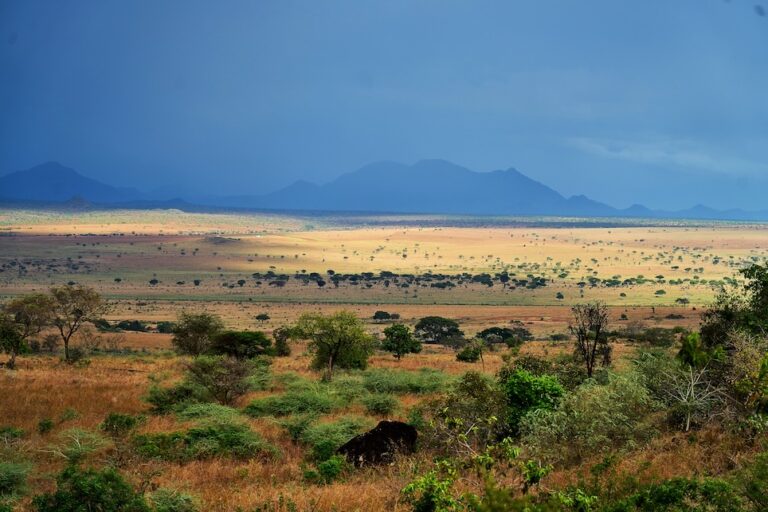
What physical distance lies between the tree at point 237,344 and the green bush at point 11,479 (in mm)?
24803

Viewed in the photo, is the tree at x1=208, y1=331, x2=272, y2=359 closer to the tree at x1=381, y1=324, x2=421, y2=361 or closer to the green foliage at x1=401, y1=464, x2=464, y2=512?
the tree at x1=381, y1=324, x2=421, y2=361

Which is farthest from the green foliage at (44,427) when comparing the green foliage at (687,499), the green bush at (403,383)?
the green foliage at (687,499)

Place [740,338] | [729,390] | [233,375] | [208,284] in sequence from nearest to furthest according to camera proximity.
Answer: [729,390], [740,338], [233,375], [208,284]

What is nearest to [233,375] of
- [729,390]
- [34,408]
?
[34,408]

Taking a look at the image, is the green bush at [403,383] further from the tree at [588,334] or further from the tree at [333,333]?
the tree at [588,334]

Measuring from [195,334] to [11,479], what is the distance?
87.6ft

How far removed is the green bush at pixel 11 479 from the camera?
12.7 metres

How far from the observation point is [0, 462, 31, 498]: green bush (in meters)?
12.7

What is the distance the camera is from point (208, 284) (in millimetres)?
101938

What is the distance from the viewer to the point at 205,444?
16219mm

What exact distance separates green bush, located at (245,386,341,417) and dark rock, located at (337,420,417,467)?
5150mm

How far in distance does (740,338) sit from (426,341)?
123 ft

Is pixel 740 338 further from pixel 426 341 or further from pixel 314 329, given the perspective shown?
pixel 426 341

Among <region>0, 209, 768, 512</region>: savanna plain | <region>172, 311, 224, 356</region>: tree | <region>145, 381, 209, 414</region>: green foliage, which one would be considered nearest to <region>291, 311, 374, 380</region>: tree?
<region>0, 209, 768, 512</region>: savanna plain
